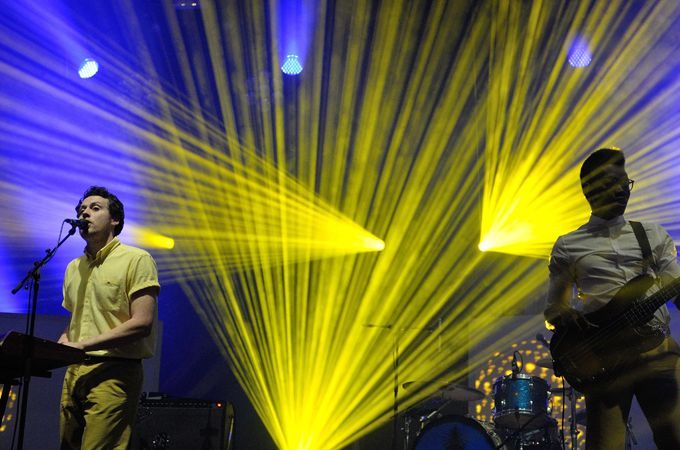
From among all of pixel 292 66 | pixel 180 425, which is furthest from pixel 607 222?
pixel 292 66

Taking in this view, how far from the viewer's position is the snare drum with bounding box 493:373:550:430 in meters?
5.97

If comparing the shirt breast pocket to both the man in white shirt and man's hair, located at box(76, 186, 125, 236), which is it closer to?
man's hair, located at box(76, 186, 125, 236)

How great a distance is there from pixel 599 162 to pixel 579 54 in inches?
188

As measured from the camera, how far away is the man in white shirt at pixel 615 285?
2838mm

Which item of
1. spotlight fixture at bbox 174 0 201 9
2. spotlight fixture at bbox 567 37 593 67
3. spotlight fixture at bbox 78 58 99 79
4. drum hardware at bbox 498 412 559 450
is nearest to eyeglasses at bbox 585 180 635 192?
drum hardware at bbox 498 412 559 450

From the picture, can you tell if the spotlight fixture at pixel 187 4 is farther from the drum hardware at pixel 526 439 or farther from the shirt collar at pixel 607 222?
the shirt collar at pixel 607 222

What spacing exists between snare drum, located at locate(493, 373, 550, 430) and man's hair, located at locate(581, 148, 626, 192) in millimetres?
3233

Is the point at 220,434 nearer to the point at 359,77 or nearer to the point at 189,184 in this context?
the point at 189,184

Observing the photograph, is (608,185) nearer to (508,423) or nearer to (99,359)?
(99,359)

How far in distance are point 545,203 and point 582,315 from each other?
4708mm

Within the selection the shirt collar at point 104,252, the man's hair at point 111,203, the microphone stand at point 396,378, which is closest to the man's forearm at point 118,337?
the shirt collar at point 104,252

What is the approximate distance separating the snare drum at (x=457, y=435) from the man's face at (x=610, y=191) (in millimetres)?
3138

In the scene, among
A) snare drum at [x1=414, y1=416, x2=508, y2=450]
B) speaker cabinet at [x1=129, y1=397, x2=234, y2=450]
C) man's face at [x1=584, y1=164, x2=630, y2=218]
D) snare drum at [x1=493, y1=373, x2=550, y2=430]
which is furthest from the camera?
snare drum at [x1=493, y1=373, x2=550, y2=430]

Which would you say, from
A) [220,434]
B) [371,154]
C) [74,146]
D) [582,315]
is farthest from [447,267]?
[582,315]
